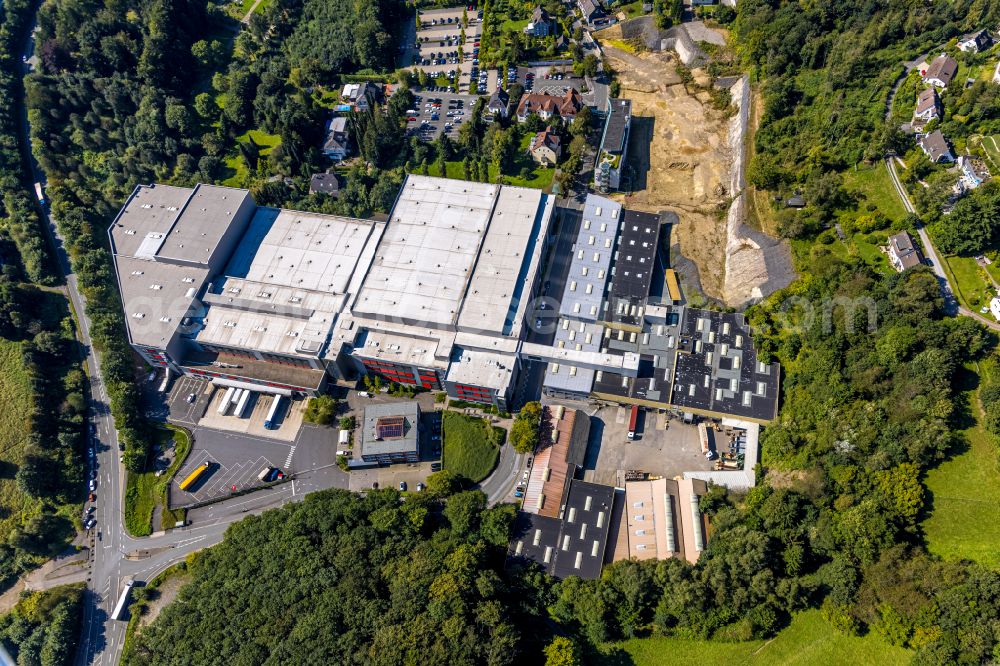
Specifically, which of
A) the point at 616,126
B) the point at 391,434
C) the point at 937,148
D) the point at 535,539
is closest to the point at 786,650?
the point at 535,539

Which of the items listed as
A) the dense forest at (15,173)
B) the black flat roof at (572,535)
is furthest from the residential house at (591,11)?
the dense forest at (15,173)

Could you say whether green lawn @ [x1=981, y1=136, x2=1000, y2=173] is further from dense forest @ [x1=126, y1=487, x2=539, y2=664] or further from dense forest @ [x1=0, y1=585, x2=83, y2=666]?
dense forest @ [x1=0, y1=585, x2=83, y2=666]

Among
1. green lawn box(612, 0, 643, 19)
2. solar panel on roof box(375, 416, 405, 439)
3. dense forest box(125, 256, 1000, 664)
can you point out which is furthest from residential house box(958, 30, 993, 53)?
solar panel on roof box(375, 416, 405, 439)

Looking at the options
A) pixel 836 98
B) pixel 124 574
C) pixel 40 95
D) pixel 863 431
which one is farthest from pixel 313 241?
pixel 836 98

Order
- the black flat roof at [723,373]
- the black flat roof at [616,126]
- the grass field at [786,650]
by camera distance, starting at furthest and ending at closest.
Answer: the black flat roof at [616,126] < the black flat roof at [723,373] < the grass field at [786,650]

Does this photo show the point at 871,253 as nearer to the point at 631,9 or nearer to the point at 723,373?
the point at 723,373

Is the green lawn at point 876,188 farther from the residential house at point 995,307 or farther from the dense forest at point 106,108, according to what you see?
the dense forest at point 106,108
